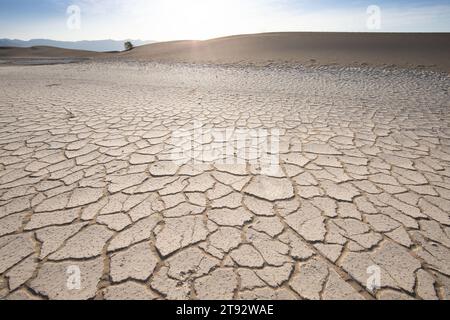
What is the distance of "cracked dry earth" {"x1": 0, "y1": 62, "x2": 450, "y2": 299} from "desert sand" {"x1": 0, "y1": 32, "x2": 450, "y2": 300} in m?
0.01

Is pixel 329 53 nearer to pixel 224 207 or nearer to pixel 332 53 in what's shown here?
pixel 332 53

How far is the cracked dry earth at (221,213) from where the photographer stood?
149 cm

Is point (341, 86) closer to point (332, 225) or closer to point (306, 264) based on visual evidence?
point (332, 225)

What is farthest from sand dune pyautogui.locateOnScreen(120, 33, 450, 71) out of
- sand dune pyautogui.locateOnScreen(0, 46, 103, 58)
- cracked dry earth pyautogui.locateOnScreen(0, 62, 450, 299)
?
cracked dry earth pyautogui.locateOnScreen(0, 62, 450, 299)

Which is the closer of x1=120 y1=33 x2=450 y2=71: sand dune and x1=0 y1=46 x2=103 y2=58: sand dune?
x1=120 y1=33 x2=450 y2=71: sand dune

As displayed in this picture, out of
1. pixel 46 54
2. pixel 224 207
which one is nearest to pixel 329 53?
pixel 224 207

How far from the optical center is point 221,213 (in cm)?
203

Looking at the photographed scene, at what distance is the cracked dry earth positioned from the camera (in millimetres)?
1485

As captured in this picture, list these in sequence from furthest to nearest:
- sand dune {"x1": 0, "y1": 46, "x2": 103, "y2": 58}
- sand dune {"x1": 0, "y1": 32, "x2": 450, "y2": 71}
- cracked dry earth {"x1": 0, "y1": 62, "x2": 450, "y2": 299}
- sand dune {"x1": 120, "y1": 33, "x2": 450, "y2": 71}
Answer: sand dune {"x1": 0, "y1": 46, "x2": 103, "y2": 58}
sand dune {"x1": 120, "y1": 33, "x2": 450, "y2": 71}
sand dune {"x1": 0, "y1": 32, "x2": 450, "y2": 71}
cracked dry earth {"x1": 0, "y1": 62, "x2": 450, "y2": 299}

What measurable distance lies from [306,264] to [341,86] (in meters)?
7.01

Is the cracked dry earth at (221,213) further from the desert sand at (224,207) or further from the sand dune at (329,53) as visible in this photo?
the sand dune at (329,53)

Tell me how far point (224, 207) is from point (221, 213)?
82 millimetres

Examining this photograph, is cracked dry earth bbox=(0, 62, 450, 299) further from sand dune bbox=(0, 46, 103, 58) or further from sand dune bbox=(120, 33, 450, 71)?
sand dune bbox=(0, 46, 103, 58)
